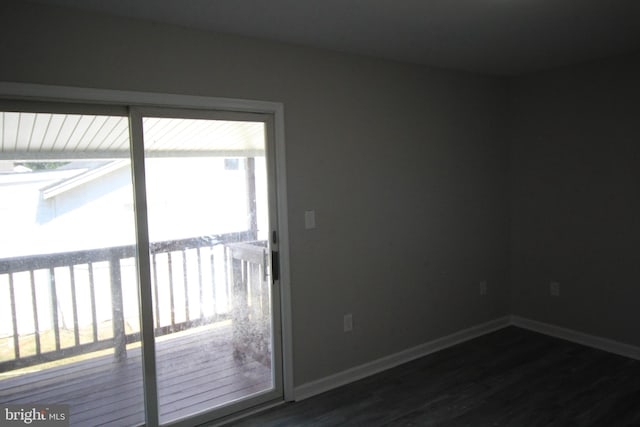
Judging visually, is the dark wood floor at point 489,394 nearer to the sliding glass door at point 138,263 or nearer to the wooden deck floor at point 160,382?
the wooden deck floor at point 160,382

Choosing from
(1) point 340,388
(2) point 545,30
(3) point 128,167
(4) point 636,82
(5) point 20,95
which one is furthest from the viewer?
(4) point 636,82

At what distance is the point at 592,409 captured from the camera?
2.86 metres

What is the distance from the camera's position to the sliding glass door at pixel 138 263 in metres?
2.32

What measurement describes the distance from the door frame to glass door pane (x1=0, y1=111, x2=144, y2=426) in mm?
124

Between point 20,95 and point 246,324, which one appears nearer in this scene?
point 20,95

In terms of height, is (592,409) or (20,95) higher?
(20,95)

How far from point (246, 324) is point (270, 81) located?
5.24 ft

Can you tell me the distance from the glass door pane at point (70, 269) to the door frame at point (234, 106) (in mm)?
124

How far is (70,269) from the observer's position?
2.43 metres

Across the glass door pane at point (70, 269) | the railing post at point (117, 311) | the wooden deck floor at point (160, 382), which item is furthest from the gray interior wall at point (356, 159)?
the railing post at point (117, 311)

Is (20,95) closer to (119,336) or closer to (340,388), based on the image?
(119,336)

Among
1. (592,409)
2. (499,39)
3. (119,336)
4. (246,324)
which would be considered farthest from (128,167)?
(592,409)

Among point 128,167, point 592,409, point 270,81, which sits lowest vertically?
point 592,409

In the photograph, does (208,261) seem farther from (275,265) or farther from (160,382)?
(160,382)
